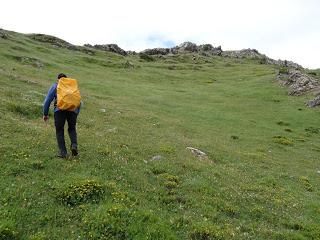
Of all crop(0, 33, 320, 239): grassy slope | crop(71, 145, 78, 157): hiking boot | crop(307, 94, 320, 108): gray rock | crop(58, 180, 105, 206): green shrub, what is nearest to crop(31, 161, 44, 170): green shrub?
crop(0, 33, 320, 239): grassy slope

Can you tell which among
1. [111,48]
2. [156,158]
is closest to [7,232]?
[156,158]

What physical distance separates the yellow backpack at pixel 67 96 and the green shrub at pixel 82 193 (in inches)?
160

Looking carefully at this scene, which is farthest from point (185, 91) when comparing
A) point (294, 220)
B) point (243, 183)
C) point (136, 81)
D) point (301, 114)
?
point (294, 220)

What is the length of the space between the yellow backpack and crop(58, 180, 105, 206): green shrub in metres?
4.05

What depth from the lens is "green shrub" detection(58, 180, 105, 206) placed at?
1653 cm

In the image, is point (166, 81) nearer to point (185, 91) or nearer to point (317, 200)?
point (185, 91)

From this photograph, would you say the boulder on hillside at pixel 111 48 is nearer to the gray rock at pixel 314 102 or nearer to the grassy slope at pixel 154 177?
the gray rock at pixel 314 102

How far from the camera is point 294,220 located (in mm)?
19984

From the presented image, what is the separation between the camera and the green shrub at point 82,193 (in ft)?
54.2

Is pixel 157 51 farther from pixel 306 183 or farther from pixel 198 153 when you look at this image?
pixel 306 183

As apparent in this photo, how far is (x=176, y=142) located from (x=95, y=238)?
67.2ft

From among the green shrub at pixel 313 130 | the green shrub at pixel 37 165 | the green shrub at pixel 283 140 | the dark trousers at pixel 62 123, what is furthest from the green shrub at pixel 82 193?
the green shrub at pixel 313 130

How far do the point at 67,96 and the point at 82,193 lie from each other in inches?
200

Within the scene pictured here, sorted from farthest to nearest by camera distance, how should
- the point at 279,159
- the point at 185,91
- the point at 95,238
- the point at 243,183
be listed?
the point at 185,91 → the point at 279,159 → the point at 243,183 → the point at 95,238
